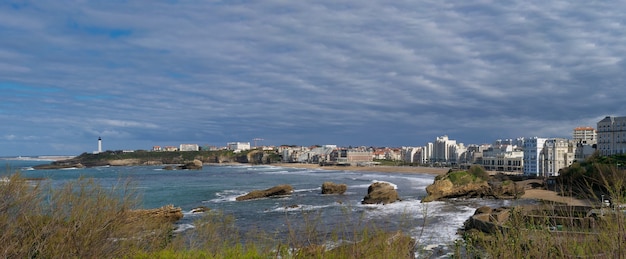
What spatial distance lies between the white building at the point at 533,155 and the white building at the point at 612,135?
8546mm

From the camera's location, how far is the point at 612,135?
73188 mm

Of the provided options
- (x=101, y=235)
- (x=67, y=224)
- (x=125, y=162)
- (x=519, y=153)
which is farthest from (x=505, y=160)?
(x=125, y=162)

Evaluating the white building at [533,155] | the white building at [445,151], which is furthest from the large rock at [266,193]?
the white building at [445,151]

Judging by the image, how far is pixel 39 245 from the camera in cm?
610

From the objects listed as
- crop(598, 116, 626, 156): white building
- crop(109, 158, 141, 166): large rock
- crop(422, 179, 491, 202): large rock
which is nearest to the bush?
crop(422, 179, 491, 202): large rock

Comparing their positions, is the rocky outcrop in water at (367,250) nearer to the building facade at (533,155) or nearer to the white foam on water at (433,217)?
the white foam on water at (433,217)

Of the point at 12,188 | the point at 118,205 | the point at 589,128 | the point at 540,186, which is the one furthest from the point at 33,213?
the point at 589,128

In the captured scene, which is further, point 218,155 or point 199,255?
point 218,155

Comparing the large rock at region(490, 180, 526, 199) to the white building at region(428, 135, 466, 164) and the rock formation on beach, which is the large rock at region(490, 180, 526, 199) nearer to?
the rock formation on beach

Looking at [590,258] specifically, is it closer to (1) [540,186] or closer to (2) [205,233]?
(2) [205,233]

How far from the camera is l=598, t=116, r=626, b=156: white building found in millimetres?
71375

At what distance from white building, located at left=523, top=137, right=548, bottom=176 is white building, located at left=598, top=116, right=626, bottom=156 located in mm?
8546

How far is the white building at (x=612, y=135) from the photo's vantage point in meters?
71.4

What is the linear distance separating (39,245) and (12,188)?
68.2 inches
